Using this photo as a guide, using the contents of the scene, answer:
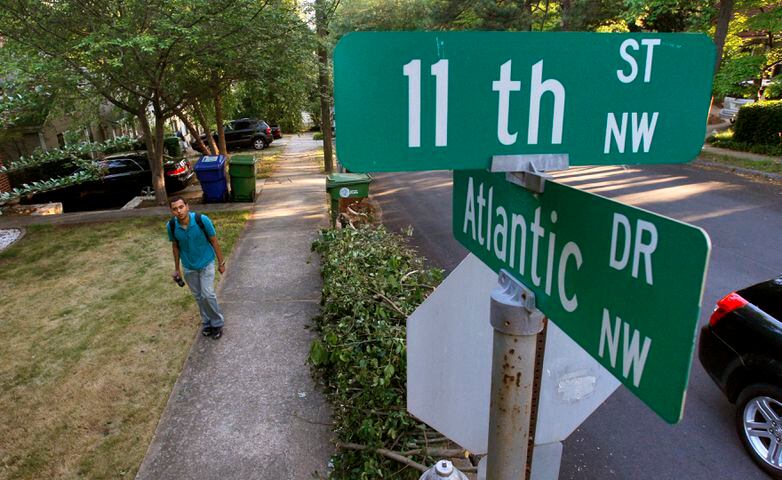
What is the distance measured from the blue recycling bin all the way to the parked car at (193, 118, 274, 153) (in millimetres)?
15323

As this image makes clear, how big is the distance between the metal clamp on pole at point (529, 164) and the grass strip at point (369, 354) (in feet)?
8.52

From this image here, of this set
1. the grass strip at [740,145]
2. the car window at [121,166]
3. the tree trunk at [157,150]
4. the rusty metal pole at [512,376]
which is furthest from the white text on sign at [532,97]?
the grass strip at [740,145]

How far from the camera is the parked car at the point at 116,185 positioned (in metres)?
13.9

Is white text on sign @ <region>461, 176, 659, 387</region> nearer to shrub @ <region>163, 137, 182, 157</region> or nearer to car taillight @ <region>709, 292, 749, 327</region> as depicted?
car taillight @ <region>709, 292, 749, 327</region>

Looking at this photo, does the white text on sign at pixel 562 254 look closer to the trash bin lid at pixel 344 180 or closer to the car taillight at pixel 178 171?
the trash bin lid at pixel 344 180

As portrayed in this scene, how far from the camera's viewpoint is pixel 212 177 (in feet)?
40.3

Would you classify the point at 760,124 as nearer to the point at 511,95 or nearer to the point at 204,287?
the point at 204,287

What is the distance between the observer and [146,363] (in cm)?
522

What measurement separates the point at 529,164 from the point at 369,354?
3.25 metres

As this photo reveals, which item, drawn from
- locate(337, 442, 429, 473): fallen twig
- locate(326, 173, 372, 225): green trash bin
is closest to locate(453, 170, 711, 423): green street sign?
locate(337, 442, 429, 473): fallen twig

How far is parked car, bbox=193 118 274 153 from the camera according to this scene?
27312mm

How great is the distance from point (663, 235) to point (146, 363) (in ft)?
18.0

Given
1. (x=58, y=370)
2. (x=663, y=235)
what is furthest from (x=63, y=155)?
(x=663, y=235)

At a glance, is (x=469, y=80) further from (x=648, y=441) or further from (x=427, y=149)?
(x=648, y=441)
